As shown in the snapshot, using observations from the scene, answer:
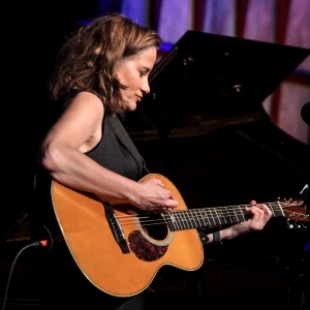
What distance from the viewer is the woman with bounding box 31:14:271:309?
2.21 meters

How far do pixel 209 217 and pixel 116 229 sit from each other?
2.07ft

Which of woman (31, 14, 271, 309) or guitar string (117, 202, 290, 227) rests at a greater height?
woman (31, 14, 271, 309)

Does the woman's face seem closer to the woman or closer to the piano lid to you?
the woman

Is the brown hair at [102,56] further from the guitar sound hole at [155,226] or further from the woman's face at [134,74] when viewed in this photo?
the guitar sound hole at [155,226]

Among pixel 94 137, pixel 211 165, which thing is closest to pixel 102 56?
pixel 94 137

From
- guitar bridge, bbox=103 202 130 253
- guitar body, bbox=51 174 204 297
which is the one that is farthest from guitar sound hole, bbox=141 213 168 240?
guitar bridge, bbox=103 202 130 253

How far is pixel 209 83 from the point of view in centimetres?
408

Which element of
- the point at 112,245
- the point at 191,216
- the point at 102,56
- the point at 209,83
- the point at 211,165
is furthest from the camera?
the point at 211,165

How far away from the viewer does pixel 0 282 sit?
3715 mm

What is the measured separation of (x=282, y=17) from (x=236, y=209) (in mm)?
3156

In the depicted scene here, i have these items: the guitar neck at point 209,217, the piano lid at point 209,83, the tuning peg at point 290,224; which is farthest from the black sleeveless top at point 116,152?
the piano lid at point 209,83

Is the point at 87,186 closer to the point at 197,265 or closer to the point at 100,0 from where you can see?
the point at 197,265

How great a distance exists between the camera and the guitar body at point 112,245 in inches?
86.6

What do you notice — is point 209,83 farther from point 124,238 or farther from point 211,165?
point 124,238
